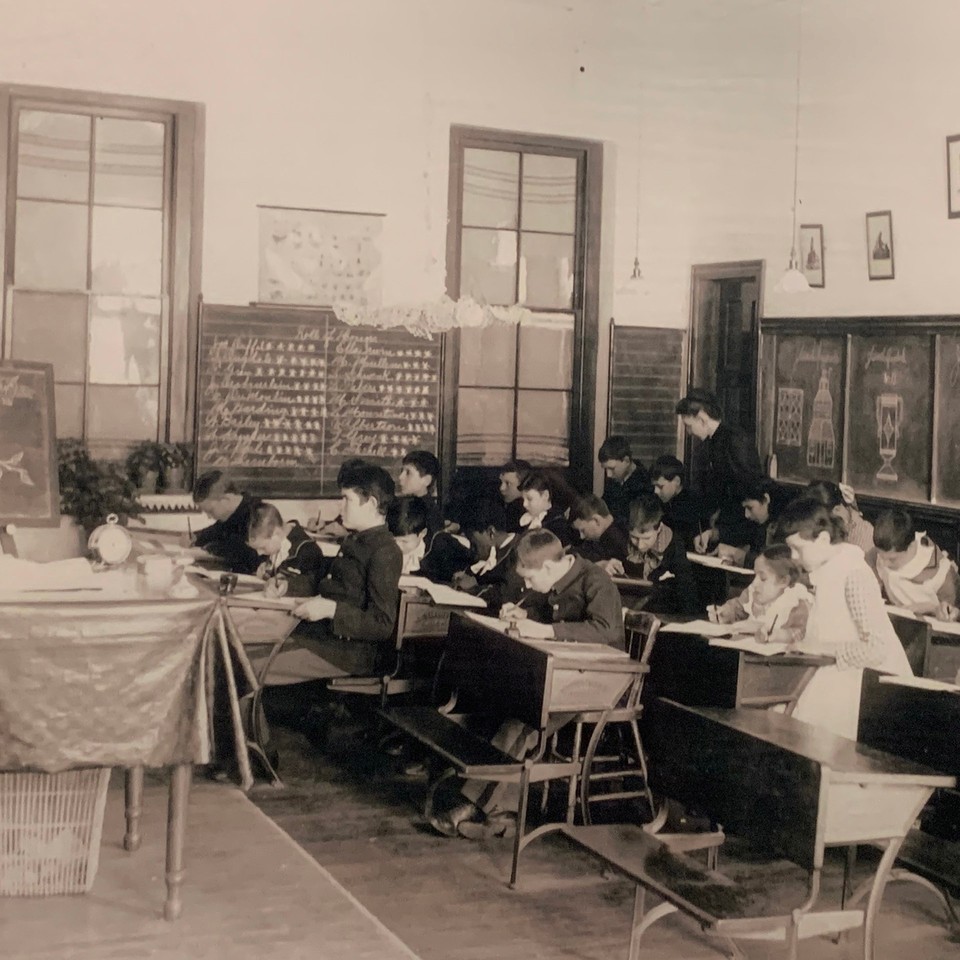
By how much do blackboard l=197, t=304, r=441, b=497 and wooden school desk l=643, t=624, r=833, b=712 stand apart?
3.29 m

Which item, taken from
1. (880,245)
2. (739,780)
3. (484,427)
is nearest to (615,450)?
(484,427)

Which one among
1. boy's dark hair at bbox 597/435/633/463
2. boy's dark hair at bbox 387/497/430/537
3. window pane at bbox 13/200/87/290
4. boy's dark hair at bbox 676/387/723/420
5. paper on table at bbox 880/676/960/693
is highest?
window pane at bbox 13/200/87/290

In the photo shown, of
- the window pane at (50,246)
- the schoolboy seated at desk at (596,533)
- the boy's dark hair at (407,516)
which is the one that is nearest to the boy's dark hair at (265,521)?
the boy's dark hair at (407,516)

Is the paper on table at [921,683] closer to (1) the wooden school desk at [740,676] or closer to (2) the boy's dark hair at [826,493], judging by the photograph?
(1) the wooden school desk at [740,676]

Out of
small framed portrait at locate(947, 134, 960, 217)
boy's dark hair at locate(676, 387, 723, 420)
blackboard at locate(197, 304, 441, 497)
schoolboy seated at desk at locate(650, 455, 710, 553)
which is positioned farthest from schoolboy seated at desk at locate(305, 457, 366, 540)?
small framed portrait at locate(947, 134, 960, 217)

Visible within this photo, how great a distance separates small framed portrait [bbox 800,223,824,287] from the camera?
723cm

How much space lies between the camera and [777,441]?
7.50 metres

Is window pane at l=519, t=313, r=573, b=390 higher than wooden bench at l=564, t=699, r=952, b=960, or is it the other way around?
window pane at l=519, t=313, r=573, b=390

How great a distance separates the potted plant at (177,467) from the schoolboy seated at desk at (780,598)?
3.27 meters

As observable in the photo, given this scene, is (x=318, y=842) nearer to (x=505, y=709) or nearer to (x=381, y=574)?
(x=505, y=709)

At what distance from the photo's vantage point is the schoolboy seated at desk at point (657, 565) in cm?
575

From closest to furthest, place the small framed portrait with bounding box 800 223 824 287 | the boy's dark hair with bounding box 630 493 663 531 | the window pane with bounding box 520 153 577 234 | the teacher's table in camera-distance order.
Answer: the teacher's table < the boy's dark hair with bounding box 630 493 663 531 < the small framed portrait with bounding box 800 223 824 287 < the window pane with bounding box 520 153 577 234

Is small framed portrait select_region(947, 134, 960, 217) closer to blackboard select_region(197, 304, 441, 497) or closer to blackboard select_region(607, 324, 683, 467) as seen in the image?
blackboard select_region(607, 324, 683, 467)

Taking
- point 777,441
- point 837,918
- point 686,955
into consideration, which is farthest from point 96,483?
point 837,918
